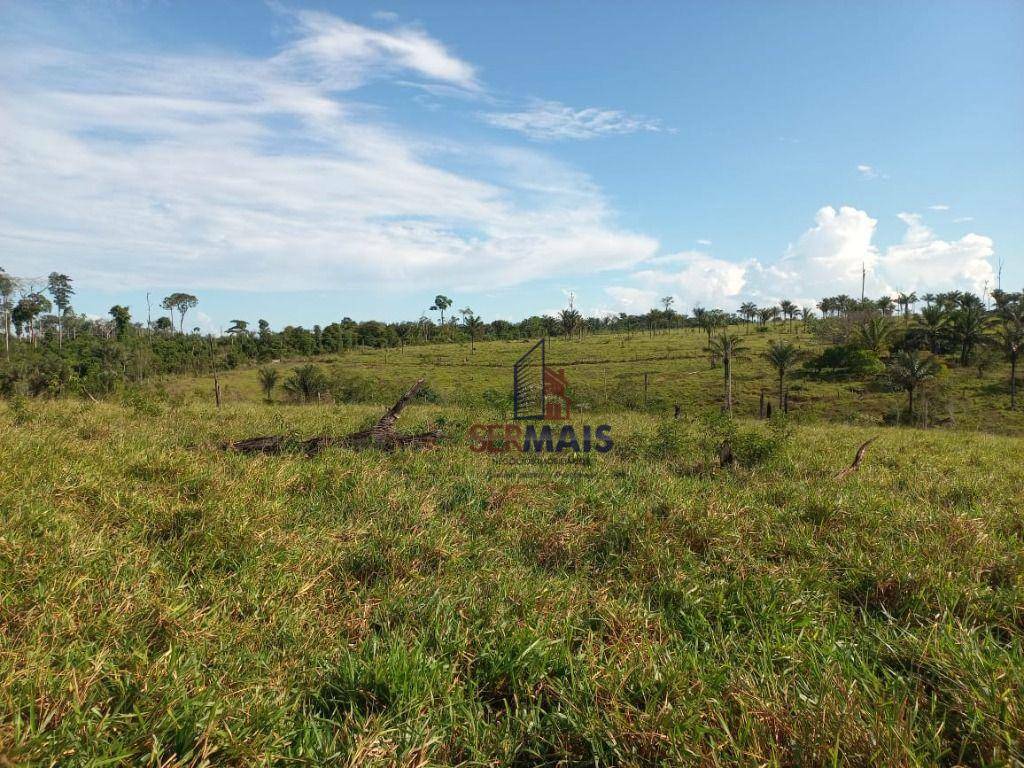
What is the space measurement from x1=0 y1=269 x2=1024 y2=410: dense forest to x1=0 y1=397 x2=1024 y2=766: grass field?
16.2m

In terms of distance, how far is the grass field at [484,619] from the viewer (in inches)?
78.3

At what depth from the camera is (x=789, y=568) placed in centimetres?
385

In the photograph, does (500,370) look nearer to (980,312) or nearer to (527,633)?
(980,312)

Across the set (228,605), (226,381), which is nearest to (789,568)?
(228,605)

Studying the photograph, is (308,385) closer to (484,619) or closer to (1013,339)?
(484,619)

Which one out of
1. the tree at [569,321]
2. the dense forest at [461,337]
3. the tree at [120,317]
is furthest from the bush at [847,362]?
the tree at [120,317]

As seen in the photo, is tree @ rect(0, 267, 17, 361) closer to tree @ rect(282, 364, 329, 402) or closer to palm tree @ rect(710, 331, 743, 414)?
tree @ rect(282, 364, 329, 402)

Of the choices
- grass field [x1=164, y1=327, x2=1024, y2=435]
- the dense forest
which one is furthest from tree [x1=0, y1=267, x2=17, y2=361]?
grass field [x1=164, y1=327, x2=1024, y2=435]

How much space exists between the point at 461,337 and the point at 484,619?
87140 mm

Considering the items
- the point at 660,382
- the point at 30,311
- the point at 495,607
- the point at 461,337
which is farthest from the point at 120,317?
the point at 495,607

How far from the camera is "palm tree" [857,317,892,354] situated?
49406mm

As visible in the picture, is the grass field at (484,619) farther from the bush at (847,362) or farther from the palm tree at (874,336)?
the palm tree at (874,336)

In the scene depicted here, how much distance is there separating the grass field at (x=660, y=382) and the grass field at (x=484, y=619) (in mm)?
17426

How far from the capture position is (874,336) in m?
49.5
